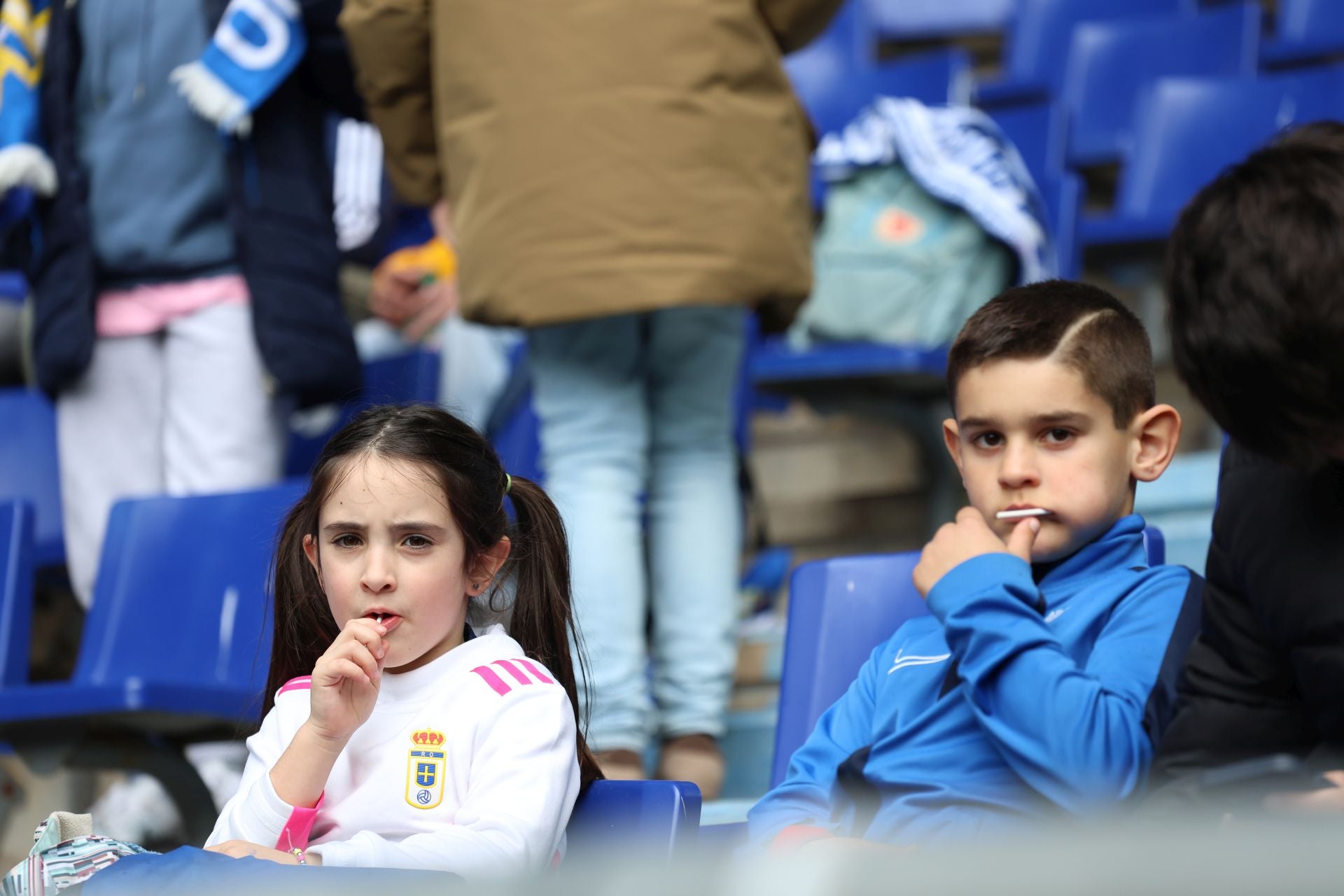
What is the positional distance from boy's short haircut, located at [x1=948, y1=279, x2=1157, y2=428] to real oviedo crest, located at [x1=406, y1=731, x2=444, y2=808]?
1.82 ft

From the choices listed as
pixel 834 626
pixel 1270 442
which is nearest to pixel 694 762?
pixel 834 626

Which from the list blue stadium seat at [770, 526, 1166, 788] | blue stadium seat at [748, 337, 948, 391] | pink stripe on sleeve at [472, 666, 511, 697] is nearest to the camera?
pink stripe on sleeve at [472, 666, 511, 697]

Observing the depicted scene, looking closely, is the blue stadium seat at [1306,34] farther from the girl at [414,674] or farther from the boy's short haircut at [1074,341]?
the girl at [414,674]

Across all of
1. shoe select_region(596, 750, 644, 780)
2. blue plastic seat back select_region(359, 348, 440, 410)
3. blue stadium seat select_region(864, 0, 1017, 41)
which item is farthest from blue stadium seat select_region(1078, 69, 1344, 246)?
shoe select_region(596, 750, 644, 780)

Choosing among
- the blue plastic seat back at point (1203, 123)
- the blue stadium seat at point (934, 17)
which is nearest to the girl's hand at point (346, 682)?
the blue plastic seat back at point (1203, 123)

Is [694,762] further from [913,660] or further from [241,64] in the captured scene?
[241,64]

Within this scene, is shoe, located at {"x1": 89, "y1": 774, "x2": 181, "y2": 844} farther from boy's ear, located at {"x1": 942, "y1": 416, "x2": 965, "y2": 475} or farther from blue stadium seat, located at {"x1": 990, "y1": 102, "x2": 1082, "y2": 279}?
blue stadium seat, located at {"x1": 990, "y1": 102, "x2": 1082, "y2": 279}

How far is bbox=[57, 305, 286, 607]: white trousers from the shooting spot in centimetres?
265

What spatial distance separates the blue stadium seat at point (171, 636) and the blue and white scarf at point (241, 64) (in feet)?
2.07

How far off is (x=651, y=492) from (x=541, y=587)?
2.34 ft

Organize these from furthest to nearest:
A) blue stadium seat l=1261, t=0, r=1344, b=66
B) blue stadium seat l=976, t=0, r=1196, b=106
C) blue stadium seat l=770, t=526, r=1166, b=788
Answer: blue stadium seat l=976, t=0, r=1196, b=106
blue stadium seat l=1261, t=0, r=1344, b=66
blue stadium seat l=770, t=526, r=1166, b=788

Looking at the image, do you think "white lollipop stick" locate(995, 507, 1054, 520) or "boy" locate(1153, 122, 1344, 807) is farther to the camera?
"white lollipop stick" locate(995, 507, 1054, 520)

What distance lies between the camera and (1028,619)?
1.27 m

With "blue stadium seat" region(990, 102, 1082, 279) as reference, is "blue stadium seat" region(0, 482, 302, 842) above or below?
below
